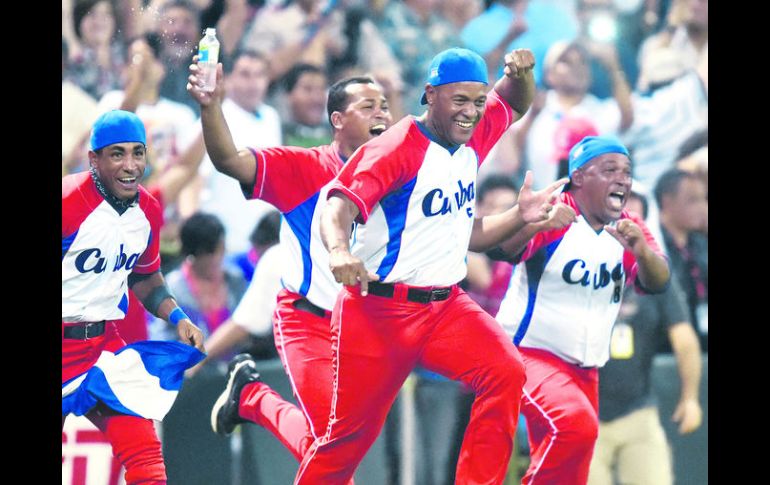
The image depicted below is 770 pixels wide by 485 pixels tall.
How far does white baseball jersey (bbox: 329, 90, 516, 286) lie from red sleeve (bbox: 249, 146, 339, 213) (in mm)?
555

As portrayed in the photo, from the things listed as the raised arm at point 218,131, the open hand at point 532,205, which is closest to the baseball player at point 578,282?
the open hand at point 532,205

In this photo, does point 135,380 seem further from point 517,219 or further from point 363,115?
point 517,219

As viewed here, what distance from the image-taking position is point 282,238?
602cm

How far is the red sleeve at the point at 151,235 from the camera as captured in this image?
587cm

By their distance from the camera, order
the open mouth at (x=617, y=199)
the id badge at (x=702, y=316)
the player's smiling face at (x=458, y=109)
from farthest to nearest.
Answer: the id badge at (x=702, y=316)
the open mouth at (x=617, y=199)
the player's smiling face at (x=458, y=109)

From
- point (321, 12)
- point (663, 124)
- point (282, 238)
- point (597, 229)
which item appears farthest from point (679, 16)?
point (282, 238)

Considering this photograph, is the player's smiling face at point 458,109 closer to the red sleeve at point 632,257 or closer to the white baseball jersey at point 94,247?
the red sleeve at point 632,257

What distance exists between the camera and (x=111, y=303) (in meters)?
5.82

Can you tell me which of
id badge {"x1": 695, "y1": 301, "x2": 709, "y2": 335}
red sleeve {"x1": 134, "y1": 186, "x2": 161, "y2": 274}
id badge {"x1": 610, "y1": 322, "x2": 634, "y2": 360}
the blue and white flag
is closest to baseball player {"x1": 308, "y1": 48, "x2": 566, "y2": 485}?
the blue and white flag

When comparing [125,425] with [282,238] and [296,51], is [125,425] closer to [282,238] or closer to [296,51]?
[282,238]

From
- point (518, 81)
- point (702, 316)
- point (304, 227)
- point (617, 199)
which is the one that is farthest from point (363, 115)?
point (702, 316)

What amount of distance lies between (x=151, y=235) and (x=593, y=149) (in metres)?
2.10

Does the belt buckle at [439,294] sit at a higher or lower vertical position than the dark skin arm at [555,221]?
lower
